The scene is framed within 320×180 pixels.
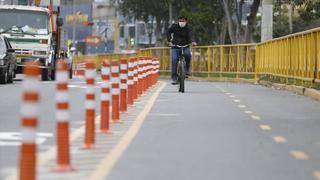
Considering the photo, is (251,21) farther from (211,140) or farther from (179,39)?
(211,140)

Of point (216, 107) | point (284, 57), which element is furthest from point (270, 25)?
point (216, 107)

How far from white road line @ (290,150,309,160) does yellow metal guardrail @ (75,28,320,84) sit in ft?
37.5

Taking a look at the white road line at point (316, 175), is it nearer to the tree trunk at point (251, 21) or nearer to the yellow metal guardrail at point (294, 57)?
the yellow metal guardrail at point (294, 57)

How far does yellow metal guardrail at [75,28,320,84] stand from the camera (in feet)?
76.1

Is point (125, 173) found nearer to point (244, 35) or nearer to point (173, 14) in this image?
point (244, 35)

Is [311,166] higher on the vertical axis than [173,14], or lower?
lower

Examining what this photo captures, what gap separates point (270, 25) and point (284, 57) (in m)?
8.99

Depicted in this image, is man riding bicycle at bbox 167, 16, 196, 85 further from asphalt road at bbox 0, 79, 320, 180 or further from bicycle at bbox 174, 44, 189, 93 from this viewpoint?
asphalt road at bbox 0, 79, 320, 180

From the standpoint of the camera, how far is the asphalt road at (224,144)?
8.93 metres

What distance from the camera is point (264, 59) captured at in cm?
3381

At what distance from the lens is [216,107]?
17750 mm

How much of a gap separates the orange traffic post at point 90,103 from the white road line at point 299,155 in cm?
257

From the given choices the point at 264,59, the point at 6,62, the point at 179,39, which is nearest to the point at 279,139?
the point at 179,39

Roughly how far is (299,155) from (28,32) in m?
21.4
